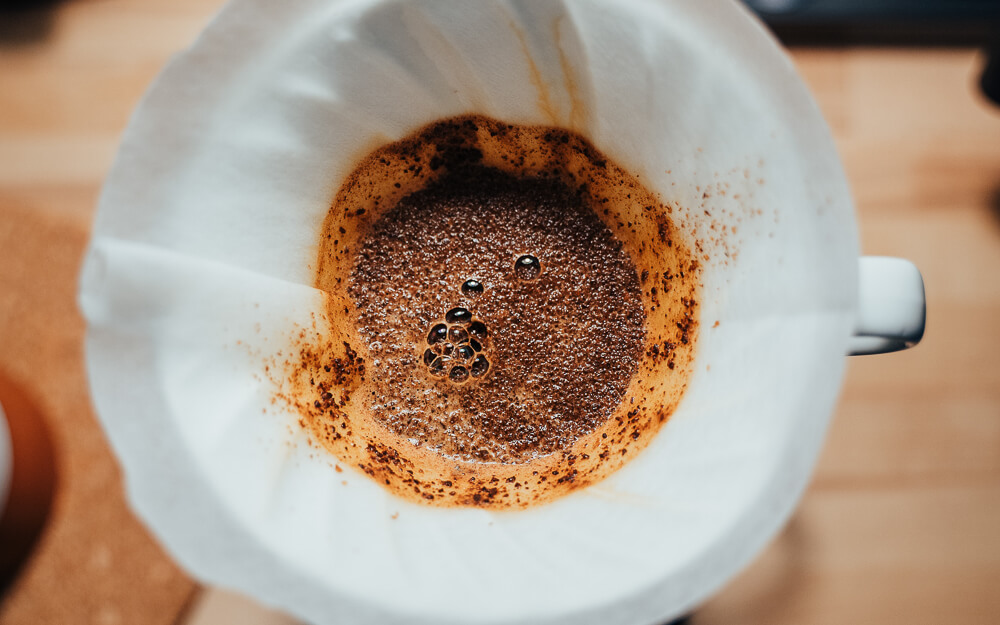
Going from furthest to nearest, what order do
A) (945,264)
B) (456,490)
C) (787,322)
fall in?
(945,264) < (456,490) < (787,322)

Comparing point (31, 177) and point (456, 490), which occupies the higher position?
point (456, 490)

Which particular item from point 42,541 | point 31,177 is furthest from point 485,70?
point 42,541

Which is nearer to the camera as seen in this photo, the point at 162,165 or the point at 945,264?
the point at 162,165

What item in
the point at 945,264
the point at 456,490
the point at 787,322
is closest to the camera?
the point at 787,322

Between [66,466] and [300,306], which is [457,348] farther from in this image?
[66,466]

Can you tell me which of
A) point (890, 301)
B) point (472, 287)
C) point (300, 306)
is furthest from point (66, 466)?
point (890, 301)

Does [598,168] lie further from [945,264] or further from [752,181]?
[945,264]

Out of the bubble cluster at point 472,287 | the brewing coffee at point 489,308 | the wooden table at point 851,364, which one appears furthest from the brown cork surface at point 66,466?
the bubble cluster at point 472,287

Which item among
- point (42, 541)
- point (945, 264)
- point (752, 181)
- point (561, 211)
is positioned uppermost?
point (945, 264)

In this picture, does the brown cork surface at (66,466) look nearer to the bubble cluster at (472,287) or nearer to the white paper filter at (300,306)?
the white paper filter at (300,306)
